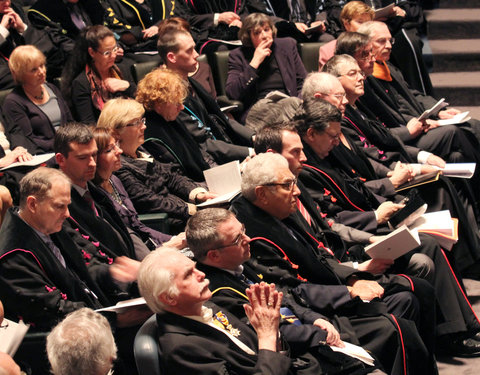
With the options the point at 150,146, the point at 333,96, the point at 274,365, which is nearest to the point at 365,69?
the point at 333,96

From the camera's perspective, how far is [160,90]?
16.6 ft

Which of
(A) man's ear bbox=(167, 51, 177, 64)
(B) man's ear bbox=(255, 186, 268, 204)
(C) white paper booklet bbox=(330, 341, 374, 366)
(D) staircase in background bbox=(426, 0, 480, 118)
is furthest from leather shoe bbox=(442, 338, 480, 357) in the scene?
(D) staircase in background bbox=(426, 0, 480, 118)

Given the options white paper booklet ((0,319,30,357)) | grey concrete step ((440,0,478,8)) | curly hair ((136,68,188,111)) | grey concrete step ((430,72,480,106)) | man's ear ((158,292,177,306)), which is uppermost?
white paper booklet ((0,319,30,357))

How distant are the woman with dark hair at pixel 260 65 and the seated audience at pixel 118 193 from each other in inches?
76.0

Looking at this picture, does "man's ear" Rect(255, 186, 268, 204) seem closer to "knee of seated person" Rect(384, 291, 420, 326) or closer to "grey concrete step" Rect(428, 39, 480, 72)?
"knee of seated person" Rect(384, 291, 420, 326)

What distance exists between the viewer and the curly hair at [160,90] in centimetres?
507

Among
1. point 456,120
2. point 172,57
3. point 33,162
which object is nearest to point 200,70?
point 172,57

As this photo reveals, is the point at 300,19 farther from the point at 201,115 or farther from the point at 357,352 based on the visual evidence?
the point at 357,352

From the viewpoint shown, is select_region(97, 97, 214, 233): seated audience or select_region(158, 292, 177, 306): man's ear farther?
select_region(97, 97, 214, 233): seated audience

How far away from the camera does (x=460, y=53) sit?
8.28 meters

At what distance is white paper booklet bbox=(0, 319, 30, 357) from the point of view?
2.99 meters

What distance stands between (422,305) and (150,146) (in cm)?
179

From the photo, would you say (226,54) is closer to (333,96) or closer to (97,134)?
(333,96)

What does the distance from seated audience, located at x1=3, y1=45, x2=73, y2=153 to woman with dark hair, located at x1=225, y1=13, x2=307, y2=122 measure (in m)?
1.41
